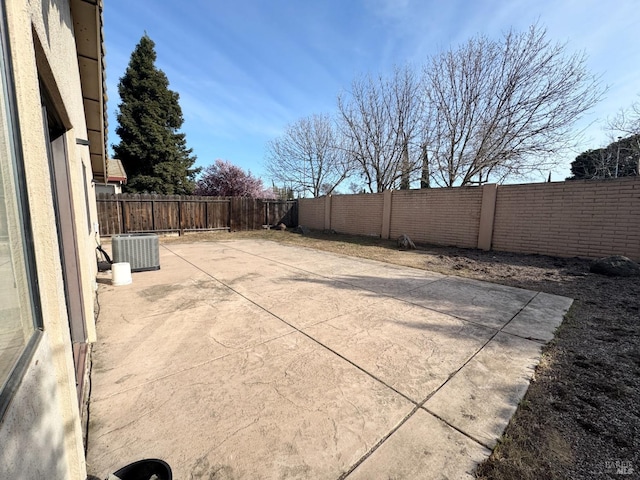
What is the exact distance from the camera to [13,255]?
87 centimetres

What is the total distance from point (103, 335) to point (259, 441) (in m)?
2.39

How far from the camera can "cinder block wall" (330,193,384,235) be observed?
12.0 metres

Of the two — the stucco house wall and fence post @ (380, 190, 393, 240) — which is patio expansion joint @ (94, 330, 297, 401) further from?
fence post @ (380, 190, 393, 240)

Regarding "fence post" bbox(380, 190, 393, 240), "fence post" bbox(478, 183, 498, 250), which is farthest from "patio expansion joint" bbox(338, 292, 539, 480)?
"fence post" bbox(380, 190, 393, 240)

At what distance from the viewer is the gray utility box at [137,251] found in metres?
5.35

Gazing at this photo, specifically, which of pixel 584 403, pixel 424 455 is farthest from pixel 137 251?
pixel 584 403

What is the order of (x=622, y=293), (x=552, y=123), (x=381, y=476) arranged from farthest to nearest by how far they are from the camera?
(x=552, y=123) → (x=622, y=293) → (x=381, y=476)

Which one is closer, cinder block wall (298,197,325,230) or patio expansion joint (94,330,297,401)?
patio expansion joint (94,330,297,401)

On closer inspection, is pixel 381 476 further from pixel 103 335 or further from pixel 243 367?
pixel 103 335

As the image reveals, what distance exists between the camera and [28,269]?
0.97 meters

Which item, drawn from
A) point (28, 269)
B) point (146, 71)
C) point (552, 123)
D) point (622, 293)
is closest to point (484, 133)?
point (552, 123)

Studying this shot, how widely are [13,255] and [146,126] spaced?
21550mm

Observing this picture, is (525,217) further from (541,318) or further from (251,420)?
(251,420)

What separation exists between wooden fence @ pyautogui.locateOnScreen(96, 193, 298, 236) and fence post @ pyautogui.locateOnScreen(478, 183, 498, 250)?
10789 millimetres
